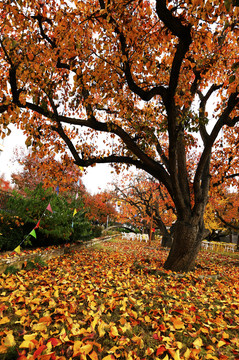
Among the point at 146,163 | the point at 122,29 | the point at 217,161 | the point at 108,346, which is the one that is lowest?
the point at 108,346

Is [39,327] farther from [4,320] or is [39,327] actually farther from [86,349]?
[86,349]

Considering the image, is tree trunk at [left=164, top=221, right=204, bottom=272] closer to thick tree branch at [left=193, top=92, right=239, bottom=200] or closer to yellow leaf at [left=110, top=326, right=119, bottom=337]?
thick tree branch at [left=193, top=92, right=239, bottom=200]

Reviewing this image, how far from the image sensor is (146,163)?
19.2 ft

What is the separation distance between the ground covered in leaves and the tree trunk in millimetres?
1070

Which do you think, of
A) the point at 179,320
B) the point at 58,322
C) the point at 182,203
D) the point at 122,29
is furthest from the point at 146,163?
the point at 58,322

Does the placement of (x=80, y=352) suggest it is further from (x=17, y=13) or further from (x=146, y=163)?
(x=17, y=13)

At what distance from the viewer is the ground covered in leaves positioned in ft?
6.98

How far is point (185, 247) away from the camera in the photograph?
5.98m

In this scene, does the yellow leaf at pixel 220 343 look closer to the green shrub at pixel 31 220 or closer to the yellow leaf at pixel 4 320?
the yellow leaf at pixel 4 320

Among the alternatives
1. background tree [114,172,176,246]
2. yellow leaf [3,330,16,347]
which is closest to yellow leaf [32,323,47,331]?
yellow leaf [3,330,16,347]

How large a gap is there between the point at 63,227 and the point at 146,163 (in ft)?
11.7

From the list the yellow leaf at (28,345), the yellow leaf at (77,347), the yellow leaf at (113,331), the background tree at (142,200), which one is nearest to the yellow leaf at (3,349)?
the yellow leaf at (28,345)

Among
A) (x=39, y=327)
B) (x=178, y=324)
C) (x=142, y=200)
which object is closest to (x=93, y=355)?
(x=39, y=327)

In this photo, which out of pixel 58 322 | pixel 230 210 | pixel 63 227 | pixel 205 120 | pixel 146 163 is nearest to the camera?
pixel 58 322
